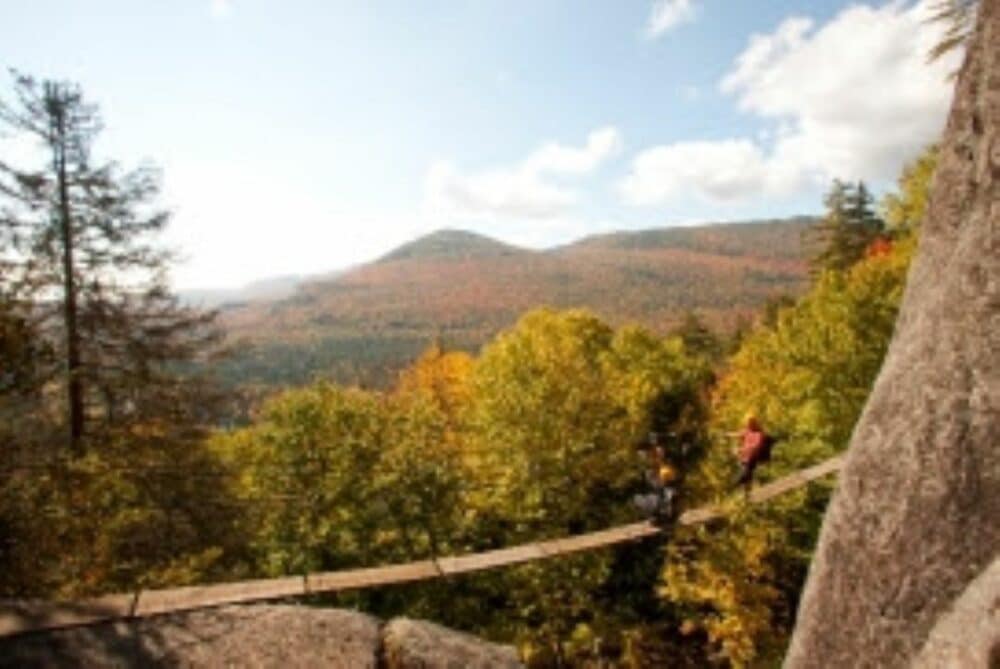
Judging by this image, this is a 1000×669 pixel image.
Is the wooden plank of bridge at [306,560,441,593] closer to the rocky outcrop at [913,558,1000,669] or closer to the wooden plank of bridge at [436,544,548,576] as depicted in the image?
the wooden plank of bridge at [436,544,548,576]

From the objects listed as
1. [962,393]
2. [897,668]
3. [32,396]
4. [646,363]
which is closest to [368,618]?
[897,668]

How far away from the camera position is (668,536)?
2488 centimetres

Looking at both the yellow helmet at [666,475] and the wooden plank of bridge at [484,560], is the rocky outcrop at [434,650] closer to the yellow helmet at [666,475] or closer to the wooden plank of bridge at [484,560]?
the wooden plank of bridge at [484,560]

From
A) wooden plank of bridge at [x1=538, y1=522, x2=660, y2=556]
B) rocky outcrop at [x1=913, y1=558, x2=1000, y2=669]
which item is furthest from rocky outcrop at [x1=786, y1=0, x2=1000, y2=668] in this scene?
wooden plank of bridge at [x1=538, y1=522, x2=660, y2=556]

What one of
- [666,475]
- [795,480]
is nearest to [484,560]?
[666,475]

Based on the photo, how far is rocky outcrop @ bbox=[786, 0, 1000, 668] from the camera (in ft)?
19.6

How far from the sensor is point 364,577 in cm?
936

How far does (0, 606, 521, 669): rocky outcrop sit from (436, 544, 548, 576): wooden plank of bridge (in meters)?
2.60

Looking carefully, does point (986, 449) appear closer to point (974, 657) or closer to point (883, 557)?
point (883, 557)

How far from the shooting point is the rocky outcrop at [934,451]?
5.98 meters

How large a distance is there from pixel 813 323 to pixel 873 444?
20.3 metres

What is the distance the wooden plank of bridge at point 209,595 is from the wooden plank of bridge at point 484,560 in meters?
2.44

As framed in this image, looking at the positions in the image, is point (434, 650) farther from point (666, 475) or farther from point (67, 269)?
point (67, 269)

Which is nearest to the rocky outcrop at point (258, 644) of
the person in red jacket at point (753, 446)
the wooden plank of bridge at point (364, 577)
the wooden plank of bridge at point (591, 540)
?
the wooden plank of bridge at point (364, 577)
